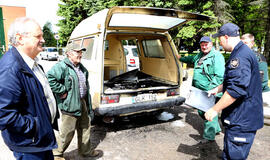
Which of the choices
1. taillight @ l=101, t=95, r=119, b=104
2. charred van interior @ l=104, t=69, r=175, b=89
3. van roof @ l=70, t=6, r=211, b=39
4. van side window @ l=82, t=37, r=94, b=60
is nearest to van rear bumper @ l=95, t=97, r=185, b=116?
taillight @ l=101, t=95, r=119, b=104

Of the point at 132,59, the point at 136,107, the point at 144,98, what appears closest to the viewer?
the point at 136,107

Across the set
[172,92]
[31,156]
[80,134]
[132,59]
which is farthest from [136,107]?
[132,59]

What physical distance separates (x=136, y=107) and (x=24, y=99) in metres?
2.45

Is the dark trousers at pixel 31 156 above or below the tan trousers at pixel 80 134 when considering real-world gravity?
above

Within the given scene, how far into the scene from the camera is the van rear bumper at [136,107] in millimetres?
3554

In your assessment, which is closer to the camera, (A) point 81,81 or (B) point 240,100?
(B) point 240,100

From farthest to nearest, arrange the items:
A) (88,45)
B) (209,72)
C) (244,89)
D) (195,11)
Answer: (195,11), (88,45), (209,72), (244,89)

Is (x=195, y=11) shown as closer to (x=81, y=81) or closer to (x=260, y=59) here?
(x=260, y=59)

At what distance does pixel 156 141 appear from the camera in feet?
12.5

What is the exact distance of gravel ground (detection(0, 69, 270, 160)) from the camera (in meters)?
3.29

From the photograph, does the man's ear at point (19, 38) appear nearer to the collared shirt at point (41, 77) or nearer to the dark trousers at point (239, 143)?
the collared shirt at point (41, 77)

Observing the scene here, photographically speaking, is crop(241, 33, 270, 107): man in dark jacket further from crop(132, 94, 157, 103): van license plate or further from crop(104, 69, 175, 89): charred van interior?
crop(132, 94, 157, 103): van license plate

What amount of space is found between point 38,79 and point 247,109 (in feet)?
7.24

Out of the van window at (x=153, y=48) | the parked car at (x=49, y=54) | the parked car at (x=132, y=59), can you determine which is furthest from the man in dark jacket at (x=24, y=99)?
the parked car at (x=49, y=54)
